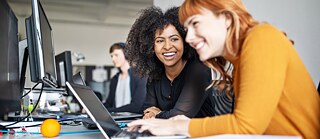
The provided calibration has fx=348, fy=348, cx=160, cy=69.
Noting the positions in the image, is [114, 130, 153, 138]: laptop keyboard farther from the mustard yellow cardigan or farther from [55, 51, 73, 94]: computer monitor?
[55, 51, 73, 94]: computer monitor

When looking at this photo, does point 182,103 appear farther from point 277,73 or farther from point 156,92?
point 277,73

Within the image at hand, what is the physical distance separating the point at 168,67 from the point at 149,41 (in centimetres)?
19

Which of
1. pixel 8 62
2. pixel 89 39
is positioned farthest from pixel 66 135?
pixel 89 39

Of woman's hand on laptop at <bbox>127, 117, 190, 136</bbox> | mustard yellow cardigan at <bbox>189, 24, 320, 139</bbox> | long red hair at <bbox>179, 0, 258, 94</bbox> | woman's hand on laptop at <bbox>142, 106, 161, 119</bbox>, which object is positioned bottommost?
woman's hand on laptop at <bbox>142, 106, 161, 119</bbox>

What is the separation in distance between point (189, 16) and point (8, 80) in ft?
2.27

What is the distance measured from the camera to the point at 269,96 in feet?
2.82

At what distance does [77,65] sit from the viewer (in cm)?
823

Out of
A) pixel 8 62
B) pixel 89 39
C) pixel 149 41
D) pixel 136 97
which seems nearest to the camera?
pixel 8 62

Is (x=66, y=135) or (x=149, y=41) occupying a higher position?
(x=149, y=41)

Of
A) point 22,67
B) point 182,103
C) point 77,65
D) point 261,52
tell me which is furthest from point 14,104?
point 77,65

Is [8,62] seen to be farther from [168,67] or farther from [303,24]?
[303,24]

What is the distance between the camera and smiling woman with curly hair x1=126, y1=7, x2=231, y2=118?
5.14 ft

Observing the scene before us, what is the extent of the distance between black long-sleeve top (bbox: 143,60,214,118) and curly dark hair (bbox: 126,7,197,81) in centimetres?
6

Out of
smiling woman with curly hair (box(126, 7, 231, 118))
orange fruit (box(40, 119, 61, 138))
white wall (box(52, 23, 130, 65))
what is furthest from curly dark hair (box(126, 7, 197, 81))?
white wall (box(52, 23, 130, 65))
